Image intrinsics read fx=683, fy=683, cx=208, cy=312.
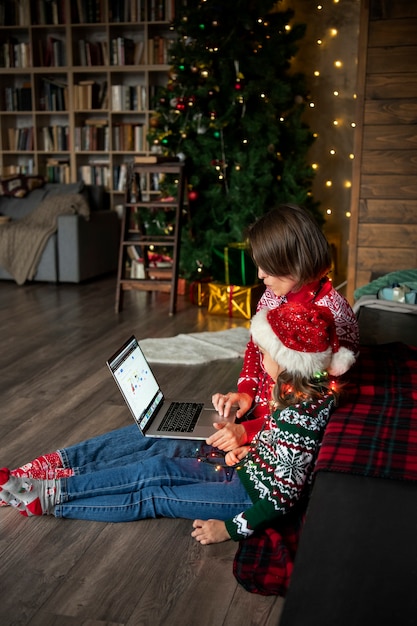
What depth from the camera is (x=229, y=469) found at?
6.29ft

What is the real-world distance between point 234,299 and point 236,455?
112 inches

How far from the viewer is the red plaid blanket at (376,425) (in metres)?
1.47

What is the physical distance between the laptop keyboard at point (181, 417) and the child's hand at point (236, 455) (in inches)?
8.1

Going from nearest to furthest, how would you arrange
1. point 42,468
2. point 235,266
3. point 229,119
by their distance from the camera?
1. point 42,468
2. point 235,266
3. point 229,119

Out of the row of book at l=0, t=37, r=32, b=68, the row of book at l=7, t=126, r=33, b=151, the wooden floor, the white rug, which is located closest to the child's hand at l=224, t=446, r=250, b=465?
the wooden floor

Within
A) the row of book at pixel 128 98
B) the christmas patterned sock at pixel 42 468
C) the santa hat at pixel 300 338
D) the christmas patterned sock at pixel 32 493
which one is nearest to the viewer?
the santa hat at pixel 300 338

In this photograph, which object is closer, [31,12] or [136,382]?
[136,382]

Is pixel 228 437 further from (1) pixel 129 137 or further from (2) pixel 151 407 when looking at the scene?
(1) pixel 129 137

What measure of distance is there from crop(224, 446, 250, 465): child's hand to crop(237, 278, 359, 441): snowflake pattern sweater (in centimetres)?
4

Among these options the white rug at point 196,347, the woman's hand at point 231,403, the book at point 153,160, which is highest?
the book at point 153,160

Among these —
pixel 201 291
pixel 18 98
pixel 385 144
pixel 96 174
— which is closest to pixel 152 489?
pixel 385 144

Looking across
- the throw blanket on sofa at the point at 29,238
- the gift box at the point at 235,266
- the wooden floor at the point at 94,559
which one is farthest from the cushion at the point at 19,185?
the wooden floor at the point at 94,559

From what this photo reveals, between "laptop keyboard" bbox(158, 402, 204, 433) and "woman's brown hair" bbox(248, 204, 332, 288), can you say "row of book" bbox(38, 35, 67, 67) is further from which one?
"woman's brown hair" bbox(248, 204, 332, 288)

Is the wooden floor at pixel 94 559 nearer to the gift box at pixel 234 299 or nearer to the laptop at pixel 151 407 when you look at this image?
the laptop at pixel 151 407
